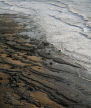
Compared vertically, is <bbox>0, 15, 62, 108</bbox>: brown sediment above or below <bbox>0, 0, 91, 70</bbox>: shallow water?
below

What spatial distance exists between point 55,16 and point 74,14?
39.1 inches

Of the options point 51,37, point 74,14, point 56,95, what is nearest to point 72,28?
point 51,37

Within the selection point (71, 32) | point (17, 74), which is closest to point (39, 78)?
point (17, 74)

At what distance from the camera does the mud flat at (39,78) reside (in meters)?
2.50

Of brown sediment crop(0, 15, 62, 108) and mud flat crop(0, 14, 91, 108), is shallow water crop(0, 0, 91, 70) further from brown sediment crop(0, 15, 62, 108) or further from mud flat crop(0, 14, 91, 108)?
brown sediment crop(0, 15, 62, 108)

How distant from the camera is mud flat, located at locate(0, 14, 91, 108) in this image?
250 cm

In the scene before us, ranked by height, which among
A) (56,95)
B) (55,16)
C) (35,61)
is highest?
(55,16)

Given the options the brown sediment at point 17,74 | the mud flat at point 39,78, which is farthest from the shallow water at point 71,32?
the brown sediment at point 17,74

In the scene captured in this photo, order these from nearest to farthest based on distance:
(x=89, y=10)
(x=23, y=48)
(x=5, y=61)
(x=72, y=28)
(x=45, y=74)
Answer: (x=45, y=74)
(x=5, y=61)
(x=23, y=48)
(x=72, y=28)
(x=89, y=10)

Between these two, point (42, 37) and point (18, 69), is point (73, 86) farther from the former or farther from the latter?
point (42, 37)

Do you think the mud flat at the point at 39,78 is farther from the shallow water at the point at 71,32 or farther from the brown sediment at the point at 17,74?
the shallow water at the point at 71,32

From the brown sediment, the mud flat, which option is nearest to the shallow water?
the mud flat

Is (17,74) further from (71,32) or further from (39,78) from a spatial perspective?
(71,32)

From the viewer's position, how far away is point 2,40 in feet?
14.6
